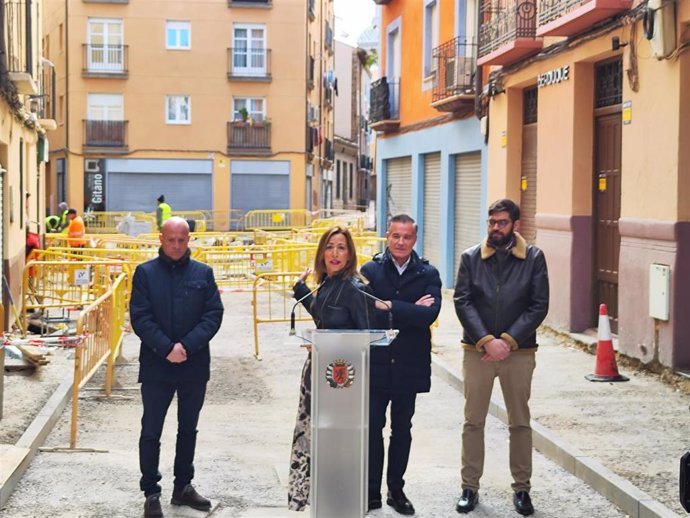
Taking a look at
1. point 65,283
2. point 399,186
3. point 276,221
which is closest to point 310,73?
point 276,221

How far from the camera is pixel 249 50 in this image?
48.9 metres

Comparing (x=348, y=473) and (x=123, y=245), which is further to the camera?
(x=123, y=245)

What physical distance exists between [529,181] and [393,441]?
1085cm

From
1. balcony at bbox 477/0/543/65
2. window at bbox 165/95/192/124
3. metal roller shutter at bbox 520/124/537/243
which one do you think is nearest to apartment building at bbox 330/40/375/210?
window at bbox 165/95/192/124

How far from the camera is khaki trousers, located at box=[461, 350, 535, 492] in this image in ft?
23.7

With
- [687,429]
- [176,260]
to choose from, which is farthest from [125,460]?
[687,429]

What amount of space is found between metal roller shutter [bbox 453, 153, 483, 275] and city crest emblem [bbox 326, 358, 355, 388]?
14191 millimetres

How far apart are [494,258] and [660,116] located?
5310mm

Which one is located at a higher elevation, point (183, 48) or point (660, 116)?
point (183, 48)

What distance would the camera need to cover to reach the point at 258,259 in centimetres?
1920

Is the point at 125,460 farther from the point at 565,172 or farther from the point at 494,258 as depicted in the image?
the point at 565,172

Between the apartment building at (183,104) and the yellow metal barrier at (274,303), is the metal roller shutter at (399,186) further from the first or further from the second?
the apartment building at (183,104)

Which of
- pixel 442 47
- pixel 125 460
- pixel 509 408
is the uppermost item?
pixel 442 47

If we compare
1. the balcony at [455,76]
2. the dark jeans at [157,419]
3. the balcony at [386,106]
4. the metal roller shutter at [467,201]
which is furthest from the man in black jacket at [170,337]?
the balcony at [386,106]
